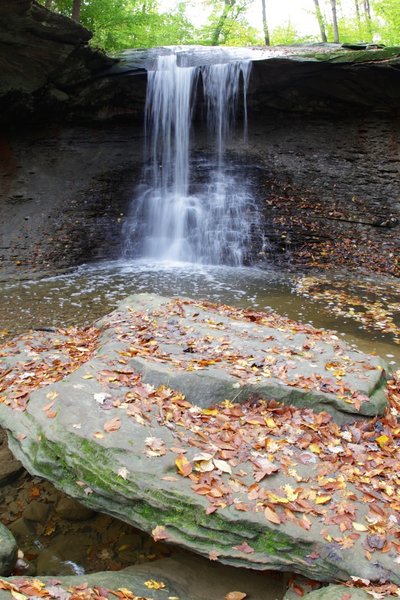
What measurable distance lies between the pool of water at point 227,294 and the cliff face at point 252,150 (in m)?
1.38

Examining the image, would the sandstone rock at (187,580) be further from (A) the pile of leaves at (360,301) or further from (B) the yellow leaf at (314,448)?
(A) the pile of leaves at (360,301)

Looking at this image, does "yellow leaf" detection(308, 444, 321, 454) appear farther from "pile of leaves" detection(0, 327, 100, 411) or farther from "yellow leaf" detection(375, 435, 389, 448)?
"pile of leaves" detection(0, 327, 100, 411)

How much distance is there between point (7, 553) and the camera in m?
2.97

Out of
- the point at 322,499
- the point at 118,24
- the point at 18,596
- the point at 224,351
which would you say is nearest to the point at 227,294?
the point at 224,351

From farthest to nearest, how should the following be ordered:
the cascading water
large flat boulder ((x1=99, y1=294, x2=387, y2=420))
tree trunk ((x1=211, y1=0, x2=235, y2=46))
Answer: tree trunk ((x1=211, y1=0, x2=235, y2=46)) → the cascading water → large flat boulder ((x1=99, y1=294, x2=387, y2=420))

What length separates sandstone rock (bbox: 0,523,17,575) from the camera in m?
2.94

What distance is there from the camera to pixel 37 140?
13.9 metres

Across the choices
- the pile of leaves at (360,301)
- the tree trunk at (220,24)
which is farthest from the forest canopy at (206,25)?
the pile of leaves at (360,301)

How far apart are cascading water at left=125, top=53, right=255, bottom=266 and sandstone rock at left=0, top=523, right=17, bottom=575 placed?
9.88m

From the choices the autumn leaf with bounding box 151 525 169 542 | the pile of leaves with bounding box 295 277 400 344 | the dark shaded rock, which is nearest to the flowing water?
the pile of leaves with bounding box 295 277 400 344

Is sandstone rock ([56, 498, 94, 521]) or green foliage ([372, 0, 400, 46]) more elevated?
green foliage ([372, 0, 400, 46])

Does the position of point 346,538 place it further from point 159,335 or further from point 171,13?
point 171,13

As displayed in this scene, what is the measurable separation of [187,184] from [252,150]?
223 centimetres

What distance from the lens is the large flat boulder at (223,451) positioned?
115 inches
